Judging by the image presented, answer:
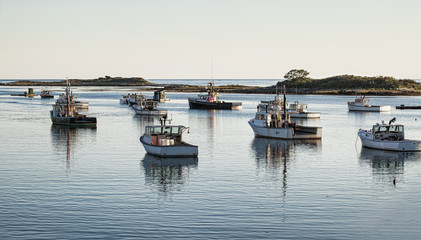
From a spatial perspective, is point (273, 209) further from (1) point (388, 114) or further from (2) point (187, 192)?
(1) point (388, 114)

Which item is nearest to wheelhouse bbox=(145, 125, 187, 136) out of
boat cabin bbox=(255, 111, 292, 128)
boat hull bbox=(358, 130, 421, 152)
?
boat cabin bbox=(255, 111, 292, 128)

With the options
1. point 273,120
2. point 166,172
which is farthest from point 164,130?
point 273,120

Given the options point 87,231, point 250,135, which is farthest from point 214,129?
point 87,231

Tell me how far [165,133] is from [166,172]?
29.0 feet

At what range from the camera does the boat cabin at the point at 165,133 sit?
51.6 meters

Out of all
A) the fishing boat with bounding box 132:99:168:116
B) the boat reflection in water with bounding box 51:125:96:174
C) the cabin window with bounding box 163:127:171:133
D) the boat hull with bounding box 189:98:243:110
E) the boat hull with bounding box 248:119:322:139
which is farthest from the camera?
the boat hull with bounding box 189:98:243:110

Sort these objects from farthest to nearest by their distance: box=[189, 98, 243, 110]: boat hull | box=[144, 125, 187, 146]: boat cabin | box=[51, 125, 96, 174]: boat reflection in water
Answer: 1. box=[189, 98, 243, 110]: boat hull
2. box=[51, 125, 96, 174]: boat reflection in water
3. box=[144, 125, 187, 146]: boat cabin

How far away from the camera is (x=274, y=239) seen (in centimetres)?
2680

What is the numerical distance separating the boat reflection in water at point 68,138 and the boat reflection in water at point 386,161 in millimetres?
23742

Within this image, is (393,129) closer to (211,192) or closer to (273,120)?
(273,120)

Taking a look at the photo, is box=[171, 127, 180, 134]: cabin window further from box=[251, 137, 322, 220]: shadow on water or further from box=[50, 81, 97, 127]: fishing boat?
box=[50, 81, 97, 127]: fishing boat

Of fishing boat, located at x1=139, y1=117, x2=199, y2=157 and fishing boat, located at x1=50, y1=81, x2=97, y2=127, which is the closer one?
fishing boat, located at x1=139, y1=117, x2=199, y2=157

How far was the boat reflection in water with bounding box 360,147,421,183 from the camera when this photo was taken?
43531mm

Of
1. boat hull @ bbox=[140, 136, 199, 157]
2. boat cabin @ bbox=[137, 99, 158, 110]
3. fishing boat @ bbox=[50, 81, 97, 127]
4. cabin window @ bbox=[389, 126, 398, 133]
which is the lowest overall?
boat hull @ bbox=[140, 136, 199, 157]
